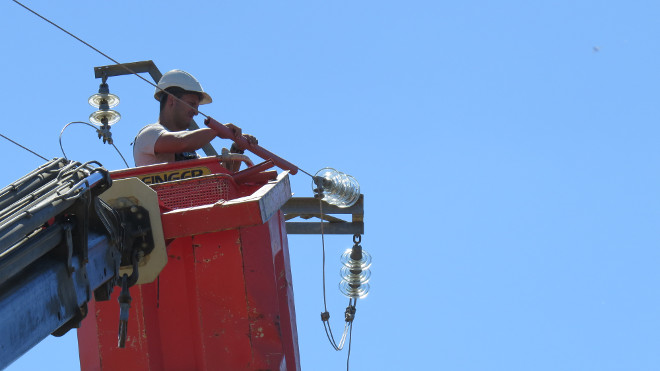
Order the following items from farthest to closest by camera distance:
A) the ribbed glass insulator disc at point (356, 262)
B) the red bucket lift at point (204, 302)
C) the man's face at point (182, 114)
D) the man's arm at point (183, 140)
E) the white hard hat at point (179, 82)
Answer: the ribbed glass insulator disc at point (356, 262), the white hard hat at point (179, 82), the man's face at point (182, 114), the man's arm at point (183, 140), the red bucket lift at point (204, 302)

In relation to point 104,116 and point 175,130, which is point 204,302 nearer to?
point 175,130

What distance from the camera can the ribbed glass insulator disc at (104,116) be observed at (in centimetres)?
1023

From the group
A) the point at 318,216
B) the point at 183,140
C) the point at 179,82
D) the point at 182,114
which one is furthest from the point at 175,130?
the point at 318,216

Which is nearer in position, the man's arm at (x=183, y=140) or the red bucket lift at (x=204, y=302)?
the red bucket lift at (x=204, y=302)

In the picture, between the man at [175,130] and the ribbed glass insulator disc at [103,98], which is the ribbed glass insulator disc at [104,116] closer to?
the ribbed glass insulator disc at [103,98]

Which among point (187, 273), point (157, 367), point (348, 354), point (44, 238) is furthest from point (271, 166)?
point (348, 354)

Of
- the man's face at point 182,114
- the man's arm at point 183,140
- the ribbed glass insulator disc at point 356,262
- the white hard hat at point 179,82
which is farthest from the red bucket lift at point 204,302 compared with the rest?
the ribbed glass insulator disc at point 356,262

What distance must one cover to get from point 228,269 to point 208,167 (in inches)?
26.4

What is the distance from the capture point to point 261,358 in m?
6.49

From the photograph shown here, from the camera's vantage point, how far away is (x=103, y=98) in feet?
33.8

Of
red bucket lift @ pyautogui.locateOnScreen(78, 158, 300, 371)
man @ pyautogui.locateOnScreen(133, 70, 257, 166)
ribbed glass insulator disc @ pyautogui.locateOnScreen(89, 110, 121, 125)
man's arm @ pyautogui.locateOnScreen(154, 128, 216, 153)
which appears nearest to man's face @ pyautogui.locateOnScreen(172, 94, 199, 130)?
man @ pyautogui.locateOnScreen(133, 70, 257, 166)

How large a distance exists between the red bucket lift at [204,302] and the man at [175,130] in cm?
48

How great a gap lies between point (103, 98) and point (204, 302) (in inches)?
167

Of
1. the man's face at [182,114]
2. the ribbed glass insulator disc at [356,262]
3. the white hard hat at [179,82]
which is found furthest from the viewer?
the ribbed glass insulator disc at [356,262]
